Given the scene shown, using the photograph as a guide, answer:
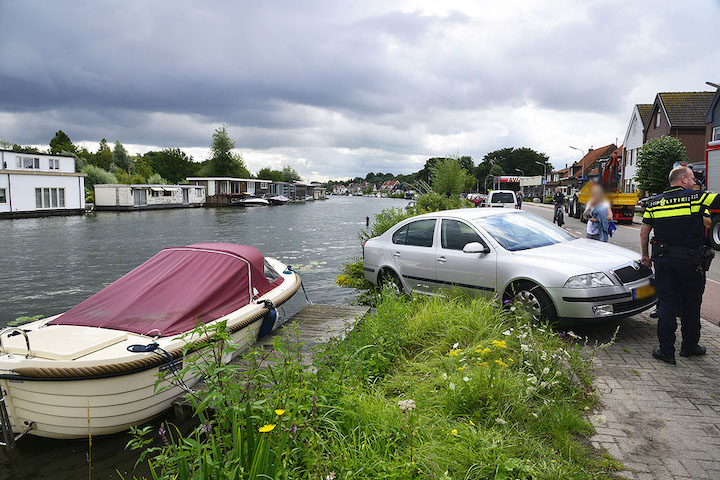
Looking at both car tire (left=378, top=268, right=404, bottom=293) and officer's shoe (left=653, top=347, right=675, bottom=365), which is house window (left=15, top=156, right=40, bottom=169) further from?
officer's shoe (left=653, top=347, right=675, bottom=365)

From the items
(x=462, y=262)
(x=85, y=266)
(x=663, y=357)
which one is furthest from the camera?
(x=85, y=266)

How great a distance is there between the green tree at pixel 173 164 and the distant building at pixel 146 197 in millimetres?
50075

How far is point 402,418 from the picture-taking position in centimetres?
326

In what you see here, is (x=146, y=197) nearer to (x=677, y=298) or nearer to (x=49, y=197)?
(x=49, y=197)

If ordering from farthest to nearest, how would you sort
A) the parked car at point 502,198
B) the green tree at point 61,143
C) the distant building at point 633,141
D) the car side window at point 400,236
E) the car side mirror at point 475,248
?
the green tree at point 61,143 → the distant building at point 633,141 → the parked car at point 502,198 → the car side window at point 400,236 → the car side mirror at point 475,248

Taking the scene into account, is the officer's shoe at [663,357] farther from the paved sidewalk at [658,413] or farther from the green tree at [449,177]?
the green tree at [449,177]

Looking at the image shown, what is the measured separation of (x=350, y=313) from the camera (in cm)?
823

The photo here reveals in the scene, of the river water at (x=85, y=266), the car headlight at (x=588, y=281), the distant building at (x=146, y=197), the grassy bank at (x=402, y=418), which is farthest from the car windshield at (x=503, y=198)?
the distant building at (x=146, y=197)

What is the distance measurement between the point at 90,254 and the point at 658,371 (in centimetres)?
2230

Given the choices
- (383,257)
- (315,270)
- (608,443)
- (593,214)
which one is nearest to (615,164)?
(593,214)

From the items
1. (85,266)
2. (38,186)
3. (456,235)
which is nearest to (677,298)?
(456,235)

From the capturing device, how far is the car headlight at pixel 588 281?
5242 millimetres

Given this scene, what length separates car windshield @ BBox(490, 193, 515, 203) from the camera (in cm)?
2900

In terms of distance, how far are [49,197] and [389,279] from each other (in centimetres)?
4625
